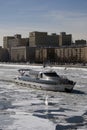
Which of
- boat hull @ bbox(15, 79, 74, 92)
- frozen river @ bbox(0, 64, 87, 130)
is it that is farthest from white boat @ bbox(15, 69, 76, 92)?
frozen river @ bbox(0, 64, 87, 130)

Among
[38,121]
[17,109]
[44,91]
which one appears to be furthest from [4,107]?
[44,91]

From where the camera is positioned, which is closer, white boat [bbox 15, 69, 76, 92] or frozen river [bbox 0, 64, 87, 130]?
frozen river [bbox 0, 64, 87, 130]

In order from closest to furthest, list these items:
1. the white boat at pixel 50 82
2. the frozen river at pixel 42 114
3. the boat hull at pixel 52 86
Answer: the frozen river at pixel 42 114 < the boat hull at pixel 52 86 < the white boat at pixel 50 82

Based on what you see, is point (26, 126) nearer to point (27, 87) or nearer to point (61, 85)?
point (61, 85)

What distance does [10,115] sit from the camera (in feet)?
90.9

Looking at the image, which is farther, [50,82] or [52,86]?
[50,82]

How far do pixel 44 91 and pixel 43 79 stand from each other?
125 inches

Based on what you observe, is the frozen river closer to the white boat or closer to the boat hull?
the boat hull

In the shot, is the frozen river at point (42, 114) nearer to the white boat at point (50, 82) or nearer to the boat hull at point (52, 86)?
the boat hull at point (52, 86)

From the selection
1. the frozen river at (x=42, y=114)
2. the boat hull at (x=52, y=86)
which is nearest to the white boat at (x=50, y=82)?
the boat hull at (x=52, y=86)

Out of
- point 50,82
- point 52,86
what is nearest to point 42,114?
point 52,86

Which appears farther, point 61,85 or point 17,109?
point 61,85

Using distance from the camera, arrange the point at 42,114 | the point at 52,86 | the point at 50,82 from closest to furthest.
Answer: the point at 42,114 < the point at 52,86 < the point at 50,82

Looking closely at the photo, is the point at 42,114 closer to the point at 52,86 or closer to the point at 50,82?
the point at 52,86
